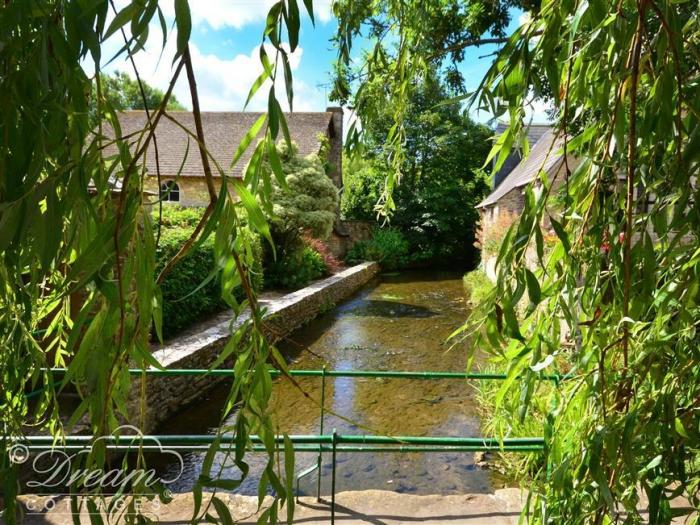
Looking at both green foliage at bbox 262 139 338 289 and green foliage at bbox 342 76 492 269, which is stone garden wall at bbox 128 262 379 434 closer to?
green foliage at bbox 262 139 338 289

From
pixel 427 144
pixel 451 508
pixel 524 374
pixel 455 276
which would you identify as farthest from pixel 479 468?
pixel 427 144

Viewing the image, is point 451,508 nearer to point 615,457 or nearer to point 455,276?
point 615,457

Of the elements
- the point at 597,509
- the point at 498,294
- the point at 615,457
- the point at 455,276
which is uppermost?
the point at 498,294

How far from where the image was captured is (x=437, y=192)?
25.3 m

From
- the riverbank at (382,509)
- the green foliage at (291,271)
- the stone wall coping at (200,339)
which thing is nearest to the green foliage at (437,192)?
the green foliage at (291,271)

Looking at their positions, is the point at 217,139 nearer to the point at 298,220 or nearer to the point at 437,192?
the point at 298,220

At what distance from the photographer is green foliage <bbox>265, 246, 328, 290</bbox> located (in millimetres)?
13914

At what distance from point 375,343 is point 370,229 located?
50.9ft

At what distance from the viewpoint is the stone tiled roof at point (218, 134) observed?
19152 millimetres

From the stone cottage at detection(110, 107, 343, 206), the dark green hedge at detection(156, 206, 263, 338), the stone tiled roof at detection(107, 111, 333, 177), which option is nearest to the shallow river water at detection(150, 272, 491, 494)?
the dark green hedge at detection(156, 206, 263, 338)

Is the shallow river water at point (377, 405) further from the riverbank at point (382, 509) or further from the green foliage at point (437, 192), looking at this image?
the green foliage at point (437, 192)

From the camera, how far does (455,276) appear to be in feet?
72.6

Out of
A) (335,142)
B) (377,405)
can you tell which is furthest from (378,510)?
(335,142)

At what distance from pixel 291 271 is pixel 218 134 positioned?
10.8 meters
